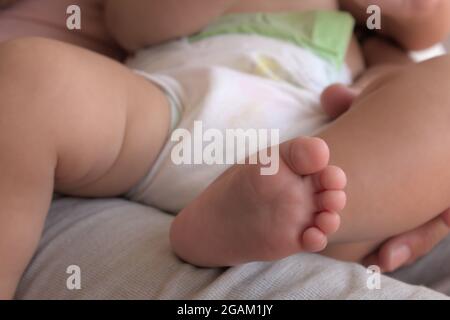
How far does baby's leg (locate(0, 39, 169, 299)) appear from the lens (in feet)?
1.49

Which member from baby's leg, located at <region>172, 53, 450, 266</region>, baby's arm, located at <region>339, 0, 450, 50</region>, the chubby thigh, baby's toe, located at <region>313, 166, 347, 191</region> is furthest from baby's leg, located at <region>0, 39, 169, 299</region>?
baby's arm, located at <region>339, 0, 450, 50</region>

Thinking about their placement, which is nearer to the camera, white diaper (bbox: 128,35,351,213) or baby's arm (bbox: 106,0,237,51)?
white diaper (bbox: 128,35,351,213)

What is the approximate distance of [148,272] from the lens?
1.52 feet

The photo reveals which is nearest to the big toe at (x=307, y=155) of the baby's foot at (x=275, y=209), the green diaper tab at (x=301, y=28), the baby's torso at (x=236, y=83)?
the baby's foot at (x=275, y=209)

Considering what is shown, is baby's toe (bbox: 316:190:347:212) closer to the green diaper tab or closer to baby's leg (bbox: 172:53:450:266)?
baby's leg (bbox: 172:53:450:266)

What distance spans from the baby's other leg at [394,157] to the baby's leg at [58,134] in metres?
0.19

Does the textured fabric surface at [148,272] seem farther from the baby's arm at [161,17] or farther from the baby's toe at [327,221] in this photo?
the baby's arm at [161,17]

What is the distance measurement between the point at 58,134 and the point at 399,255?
34 cm

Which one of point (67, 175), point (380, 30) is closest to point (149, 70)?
point (67, 175)

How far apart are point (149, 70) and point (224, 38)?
11cm

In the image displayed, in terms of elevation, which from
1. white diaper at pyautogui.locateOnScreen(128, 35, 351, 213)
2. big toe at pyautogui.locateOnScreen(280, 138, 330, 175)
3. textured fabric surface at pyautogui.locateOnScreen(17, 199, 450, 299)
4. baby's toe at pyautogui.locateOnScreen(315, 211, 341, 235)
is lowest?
textured fabric surface at pyautogui.locateOnScreen(17, 199, 450, 299)

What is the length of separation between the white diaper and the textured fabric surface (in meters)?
0.05

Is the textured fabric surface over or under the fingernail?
over

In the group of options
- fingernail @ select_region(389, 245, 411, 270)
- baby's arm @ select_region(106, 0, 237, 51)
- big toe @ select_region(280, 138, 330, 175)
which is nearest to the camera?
big toe @ select_region(280, 138, 330, 175)
